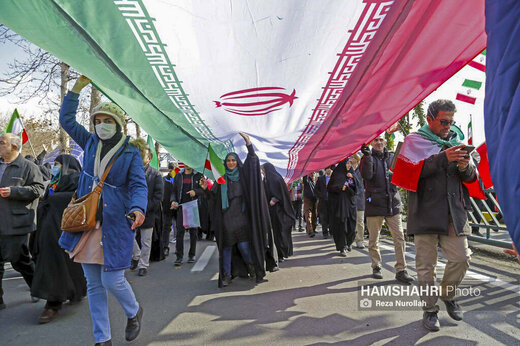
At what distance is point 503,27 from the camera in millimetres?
844

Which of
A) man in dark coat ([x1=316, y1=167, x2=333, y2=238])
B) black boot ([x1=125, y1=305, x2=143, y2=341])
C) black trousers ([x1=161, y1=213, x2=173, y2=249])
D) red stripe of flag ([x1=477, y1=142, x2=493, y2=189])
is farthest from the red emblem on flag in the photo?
man in dark coat ([x1=316, y1=167, x2=333, y2=238])

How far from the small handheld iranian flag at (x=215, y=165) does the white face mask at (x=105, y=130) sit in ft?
5.43

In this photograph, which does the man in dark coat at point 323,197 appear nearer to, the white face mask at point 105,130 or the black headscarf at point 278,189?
the black headscarf at point 278,189

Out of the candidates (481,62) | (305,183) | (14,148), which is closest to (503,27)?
(481,62)

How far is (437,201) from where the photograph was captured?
10.9ft

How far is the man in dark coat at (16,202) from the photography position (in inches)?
160

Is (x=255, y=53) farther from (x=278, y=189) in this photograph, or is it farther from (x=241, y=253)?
(x=278, y=189)

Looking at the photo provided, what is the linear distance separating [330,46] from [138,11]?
48.3 inches

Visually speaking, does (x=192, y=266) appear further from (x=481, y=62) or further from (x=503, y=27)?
(x=503, y=27)

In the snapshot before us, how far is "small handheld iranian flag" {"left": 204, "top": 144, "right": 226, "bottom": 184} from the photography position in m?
4.65

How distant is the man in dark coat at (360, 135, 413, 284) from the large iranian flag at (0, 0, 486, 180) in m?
2.02

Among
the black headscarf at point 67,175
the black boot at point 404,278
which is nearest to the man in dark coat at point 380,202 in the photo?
the black boot at point 404,278

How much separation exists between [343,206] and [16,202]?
236 inches

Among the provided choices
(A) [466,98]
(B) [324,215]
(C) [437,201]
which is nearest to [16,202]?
(C) [437,201]
